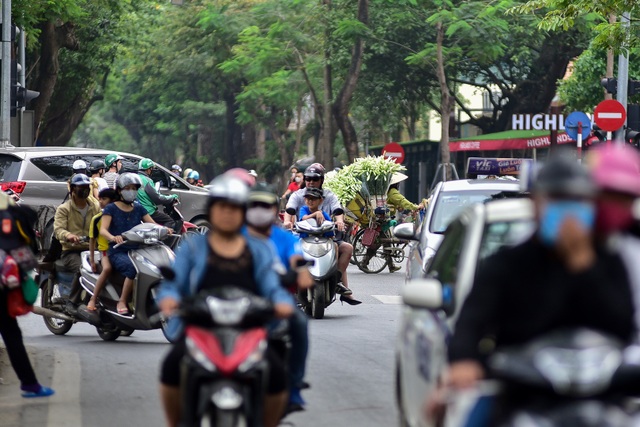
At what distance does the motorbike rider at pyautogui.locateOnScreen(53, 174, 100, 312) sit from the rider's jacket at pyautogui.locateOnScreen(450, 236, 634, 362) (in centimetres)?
901

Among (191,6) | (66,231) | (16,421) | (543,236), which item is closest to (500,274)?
(543,236)

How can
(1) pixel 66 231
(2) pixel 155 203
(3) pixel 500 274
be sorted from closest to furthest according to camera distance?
(3) pixel 500 274 < (1) pixel 66 231 < (2) pixel 155 203

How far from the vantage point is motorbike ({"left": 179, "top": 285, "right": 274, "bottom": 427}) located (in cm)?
562

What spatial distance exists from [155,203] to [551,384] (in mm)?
13893

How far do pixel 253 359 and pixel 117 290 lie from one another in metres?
6.95

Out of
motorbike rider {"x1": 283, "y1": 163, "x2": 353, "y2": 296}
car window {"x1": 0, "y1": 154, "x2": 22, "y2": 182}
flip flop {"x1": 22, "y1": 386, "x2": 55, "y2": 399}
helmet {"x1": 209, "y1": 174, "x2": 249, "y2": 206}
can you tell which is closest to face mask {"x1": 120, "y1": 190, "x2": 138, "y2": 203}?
motorbike rider {"x1": 283, "y1": 163, "x2": 353, "y2": 296}

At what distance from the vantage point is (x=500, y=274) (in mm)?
4430

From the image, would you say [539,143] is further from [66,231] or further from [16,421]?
[16,421]

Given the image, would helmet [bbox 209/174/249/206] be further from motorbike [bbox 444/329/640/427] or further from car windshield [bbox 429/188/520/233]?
car windshield [bbox 429/188/520/233]

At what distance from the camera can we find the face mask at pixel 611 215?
14.0 feet

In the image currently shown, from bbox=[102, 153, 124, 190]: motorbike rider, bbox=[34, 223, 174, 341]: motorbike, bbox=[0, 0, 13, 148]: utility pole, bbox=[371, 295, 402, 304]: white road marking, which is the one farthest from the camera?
bbox=[0, 0, 13, 148]: utility pole

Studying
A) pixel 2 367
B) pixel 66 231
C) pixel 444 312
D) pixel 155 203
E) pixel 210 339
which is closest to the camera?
pixel 210 339

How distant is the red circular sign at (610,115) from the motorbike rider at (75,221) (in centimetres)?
1259

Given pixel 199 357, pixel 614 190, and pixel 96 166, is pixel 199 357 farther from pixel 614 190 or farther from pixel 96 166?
pixel 96 166
